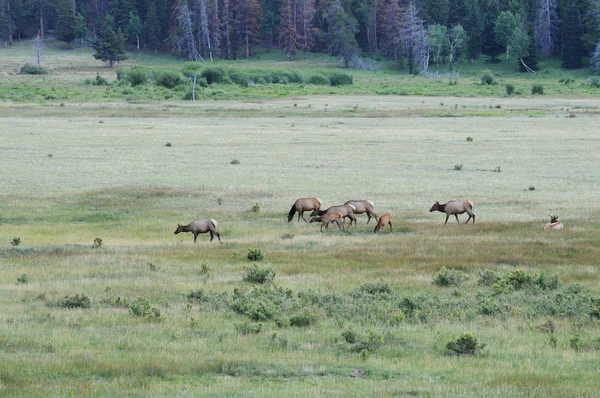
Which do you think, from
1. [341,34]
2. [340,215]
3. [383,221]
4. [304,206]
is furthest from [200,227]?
[341,34]

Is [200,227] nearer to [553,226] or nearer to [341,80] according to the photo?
[553,226]

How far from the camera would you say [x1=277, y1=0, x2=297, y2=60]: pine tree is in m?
177

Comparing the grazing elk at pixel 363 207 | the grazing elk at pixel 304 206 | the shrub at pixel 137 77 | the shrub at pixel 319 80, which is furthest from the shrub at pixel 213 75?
the grazing elk at pixel 363 207

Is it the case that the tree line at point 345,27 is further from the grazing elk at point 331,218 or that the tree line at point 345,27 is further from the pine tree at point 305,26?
the grazing elk at point 331,218

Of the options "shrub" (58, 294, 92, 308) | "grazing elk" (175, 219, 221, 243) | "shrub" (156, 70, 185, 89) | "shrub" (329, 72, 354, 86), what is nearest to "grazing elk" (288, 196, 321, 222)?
"grazing elk" (175, 219, 221, 243)

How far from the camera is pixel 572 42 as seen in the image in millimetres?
151375

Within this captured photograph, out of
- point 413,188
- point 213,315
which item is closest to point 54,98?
point 413,188

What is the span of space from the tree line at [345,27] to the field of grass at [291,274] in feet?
356

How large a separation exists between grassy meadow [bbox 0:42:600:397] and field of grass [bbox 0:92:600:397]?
0.18ft

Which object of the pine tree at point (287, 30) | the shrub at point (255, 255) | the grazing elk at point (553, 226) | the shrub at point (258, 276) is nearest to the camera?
the shrub at point (258, 276)

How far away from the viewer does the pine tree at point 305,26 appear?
180125 mm

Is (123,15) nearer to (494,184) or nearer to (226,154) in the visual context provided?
(226,154)

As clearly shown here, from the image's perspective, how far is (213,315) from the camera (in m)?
16.3

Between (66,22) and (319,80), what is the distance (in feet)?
214
